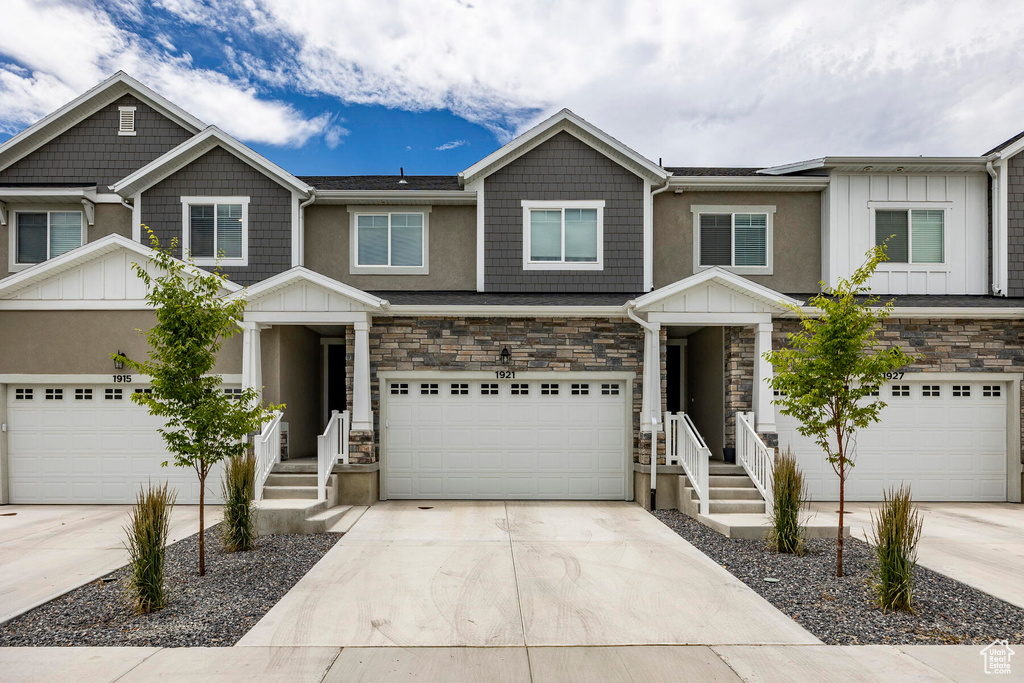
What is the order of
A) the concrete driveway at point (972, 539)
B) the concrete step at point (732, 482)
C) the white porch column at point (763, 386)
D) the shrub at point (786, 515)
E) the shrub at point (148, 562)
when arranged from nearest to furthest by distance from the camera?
1. the shrub at point (148, 562)
2. the concrete driveway at point (972, 539)
3. the shrub at point (786, 515)
4. the concrete step at point (732, 482)
5. the white porch column at point (763, 386)

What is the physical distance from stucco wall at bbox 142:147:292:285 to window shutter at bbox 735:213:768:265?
8.84 meters

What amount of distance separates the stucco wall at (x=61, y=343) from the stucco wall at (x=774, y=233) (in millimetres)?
8267

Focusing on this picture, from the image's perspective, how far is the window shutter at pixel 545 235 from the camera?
12.7 meters

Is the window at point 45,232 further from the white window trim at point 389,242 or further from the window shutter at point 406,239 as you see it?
the window shutter at point 406,239

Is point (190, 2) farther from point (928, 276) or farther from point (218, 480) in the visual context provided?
point (928, 276)

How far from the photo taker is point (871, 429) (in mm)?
11547

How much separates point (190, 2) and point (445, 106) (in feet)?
61.8

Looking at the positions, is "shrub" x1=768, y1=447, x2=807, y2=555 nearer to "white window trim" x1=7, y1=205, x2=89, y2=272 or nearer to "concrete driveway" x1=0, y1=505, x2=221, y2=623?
"concrete driveway" x1=0, y1=505, x2=221, y2=623

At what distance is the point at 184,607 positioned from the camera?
5883 millimetres

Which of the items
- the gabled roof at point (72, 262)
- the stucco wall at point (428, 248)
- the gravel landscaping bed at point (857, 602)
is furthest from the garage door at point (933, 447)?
the gabled roof at point (72, 262)

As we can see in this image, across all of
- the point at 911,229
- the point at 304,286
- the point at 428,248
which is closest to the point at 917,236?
the point at 911,229

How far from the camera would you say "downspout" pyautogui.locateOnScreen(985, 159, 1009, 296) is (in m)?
12.5

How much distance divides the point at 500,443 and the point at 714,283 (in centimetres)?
450

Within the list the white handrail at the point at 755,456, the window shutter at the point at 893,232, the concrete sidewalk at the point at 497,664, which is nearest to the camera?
the concrete sidewalk at the point at 497,664
